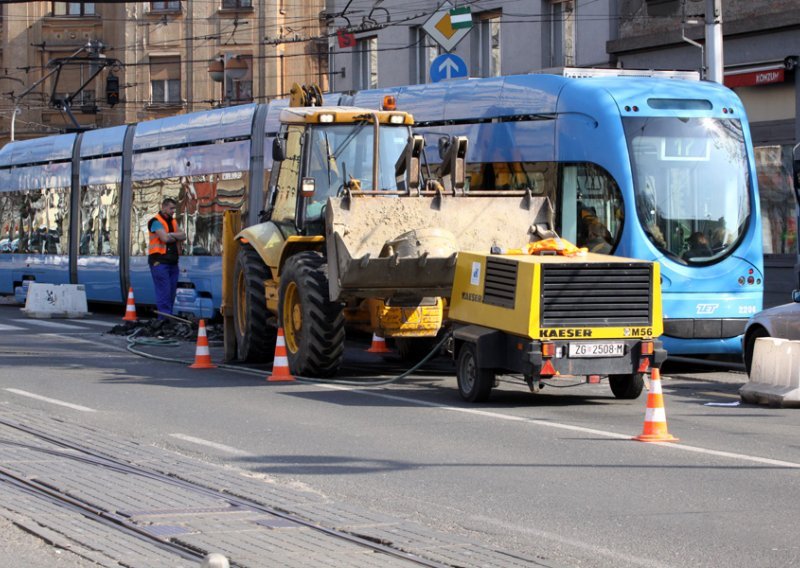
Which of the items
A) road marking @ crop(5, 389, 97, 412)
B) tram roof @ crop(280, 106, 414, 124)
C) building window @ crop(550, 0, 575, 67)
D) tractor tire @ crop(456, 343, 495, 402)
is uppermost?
building window @ crop(550, 0, 575, 67)

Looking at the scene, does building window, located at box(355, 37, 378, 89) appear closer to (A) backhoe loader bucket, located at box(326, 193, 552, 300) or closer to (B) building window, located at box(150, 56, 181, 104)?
(A) backhoe loader bucket, located at box(326, 193, 552, 300)

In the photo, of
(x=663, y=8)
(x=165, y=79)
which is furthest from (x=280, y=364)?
(x=165, y=79)

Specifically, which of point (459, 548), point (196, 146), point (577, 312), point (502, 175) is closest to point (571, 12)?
point (196, 146)

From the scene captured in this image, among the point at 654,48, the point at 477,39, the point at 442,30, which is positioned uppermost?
the point at 477,39

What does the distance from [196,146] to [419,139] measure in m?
9.78

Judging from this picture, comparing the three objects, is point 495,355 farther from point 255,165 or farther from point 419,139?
point 255,165

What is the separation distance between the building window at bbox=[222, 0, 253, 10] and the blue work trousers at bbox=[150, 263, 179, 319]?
4039 centimetres

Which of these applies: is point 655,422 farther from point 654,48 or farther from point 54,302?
point 654,48

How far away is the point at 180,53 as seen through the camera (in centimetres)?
6334

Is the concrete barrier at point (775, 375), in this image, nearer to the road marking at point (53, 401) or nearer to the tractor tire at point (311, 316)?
the tractor tire at point (311, 316)

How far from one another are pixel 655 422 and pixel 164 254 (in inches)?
522

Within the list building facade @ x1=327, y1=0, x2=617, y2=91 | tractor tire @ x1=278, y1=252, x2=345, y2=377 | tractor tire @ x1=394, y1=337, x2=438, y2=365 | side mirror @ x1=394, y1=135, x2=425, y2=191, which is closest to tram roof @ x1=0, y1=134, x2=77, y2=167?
building facade @ x1=327, y1=0, x2=617, y2=91

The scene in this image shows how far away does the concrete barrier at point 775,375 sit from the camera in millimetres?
14000

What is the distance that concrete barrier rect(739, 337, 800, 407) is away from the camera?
1400 cm
